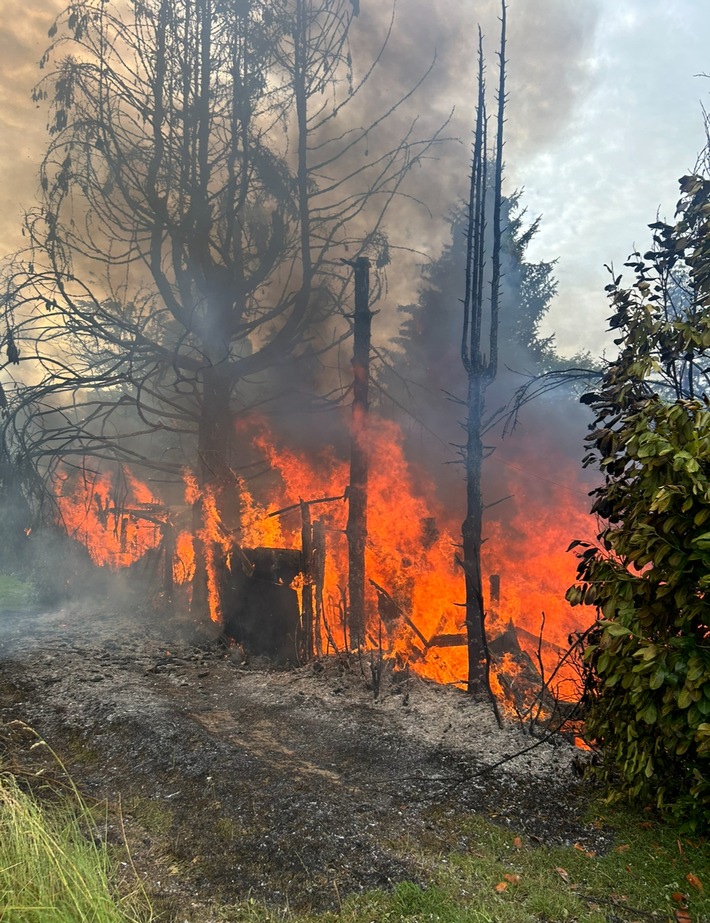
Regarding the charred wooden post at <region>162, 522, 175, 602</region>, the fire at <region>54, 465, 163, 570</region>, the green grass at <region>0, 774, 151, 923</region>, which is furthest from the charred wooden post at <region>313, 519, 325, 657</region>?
the fire at <region>54, 465, 163, 570</region>

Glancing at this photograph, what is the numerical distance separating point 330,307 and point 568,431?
9.79m

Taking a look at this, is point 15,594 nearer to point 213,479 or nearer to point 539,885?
point 213,479

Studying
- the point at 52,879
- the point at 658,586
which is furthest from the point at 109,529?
the point at 658,586

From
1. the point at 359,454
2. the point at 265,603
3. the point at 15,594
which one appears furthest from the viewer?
the point at 15,594

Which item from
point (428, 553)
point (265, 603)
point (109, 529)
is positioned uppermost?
point (109, 529)

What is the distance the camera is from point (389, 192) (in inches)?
491

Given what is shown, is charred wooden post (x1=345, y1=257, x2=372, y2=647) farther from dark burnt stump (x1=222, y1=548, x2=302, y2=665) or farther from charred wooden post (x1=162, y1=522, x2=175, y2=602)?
charred wooden post (x1=162, y1=522, x2=175, y2=602)

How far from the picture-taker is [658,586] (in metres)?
4.28

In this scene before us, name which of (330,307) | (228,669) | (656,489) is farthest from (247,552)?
(656,489)

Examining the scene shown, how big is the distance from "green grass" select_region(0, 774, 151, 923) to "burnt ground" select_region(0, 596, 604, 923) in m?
0.33

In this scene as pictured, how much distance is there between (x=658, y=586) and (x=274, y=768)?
402 centimetres

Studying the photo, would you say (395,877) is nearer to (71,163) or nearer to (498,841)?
(498,841)

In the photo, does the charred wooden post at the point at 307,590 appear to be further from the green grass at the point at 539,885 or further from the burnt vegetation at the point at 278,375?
the green grass at the point at 539,885

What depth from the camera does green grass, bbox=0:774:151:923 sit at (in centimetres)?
337
